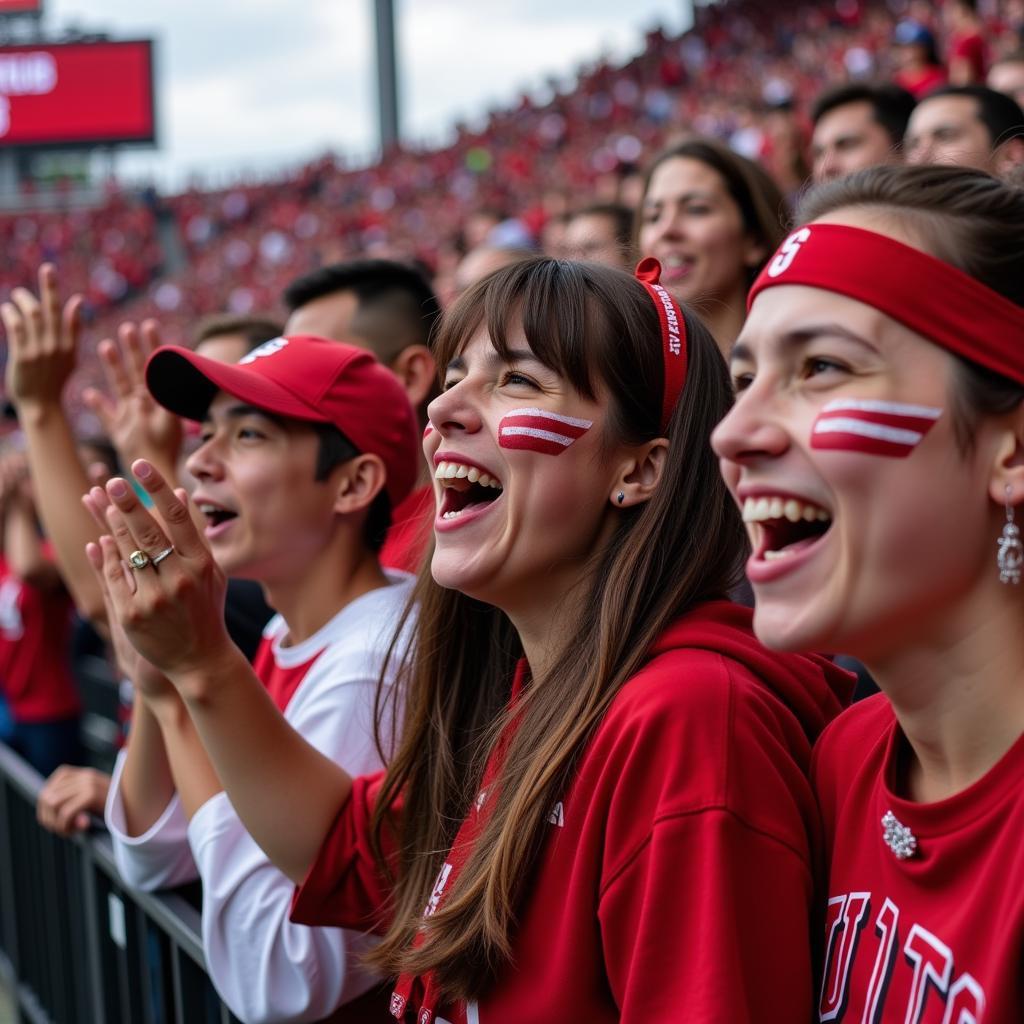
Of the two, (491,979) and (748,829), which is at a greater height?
(748,829)

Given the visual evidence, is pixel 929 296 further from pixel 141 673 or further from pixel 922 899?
pixel 141 673

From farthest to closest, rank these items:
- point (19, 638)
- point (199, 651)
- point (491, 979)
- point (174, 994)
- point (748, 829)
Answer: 1. point (19, 638)
2. point (174, 994)
3. point (199, 651)
4. point (491, 979)
5. point (748, 829)

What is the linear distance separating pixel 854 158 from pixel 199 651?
3441 mm

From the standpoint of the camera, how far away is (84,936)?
3.43m

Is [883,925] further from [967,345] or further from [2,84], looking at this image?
[2,84]

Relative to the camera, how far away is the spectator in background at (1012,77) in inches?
185

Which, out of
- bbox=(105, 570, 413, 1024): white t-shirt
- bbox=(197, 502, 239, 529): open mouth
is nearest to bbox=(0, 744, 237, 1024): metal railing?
bbox=(105, 570, 413, 1024): white t-shirt

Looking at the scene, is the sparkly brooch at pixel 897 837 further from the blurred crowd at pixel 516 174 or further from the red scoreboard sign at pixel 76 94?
the red scoreboard sign at pixel 76 94

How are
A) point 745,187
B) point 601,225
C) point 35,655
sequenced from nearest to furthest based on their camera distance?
point 745,187 < point 601,225 < point 35,655

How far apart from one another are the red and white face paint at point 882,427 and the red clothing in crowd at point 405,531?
1263 mm

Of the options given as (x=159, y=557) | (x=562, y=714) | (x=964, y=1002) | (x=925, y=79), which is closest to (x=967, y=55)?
(x=925, y=79)

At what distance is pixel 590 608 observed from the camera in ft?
5.68

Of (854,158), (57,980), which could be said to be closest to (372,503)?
(57,980)

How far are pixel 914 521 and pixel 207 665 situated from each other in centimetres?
115
